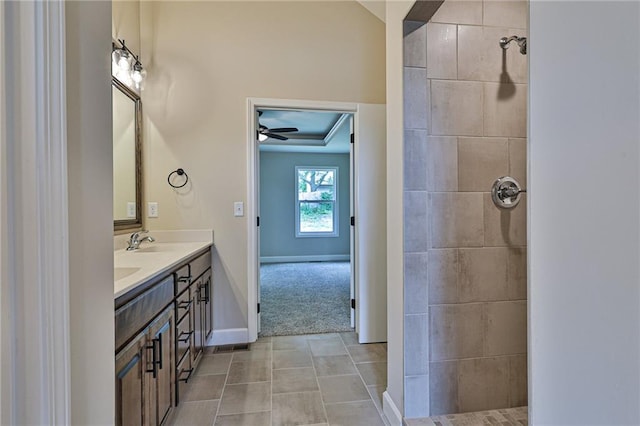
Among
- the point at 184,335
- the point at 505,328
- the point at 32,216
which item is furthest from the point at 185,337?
Answer: the point at 505,328

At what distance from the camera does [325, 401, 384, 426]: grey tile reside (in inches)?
64.8

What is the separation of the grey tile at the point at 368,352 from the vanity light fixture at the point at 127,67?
2.65 meters

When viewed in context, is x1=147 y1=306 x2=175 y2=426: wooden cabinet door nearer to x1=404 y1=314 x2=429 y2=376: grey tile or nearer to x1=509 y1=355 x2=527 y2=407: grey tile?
x1=404 y1=314 x2=429 y2=376: grey tile

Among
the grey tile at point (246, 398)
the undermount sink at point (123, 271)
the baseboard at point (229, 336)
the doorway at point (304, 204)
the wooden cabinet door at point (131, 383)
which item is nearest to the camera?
the wooden cabinet door at point (131, 383)

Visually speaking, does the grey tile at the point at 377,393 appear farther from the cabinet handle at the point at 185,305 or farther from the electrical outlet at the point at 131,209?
the electrical outlet at the point at 131,209

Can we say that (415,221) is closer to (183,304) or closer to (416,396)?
(416,396)

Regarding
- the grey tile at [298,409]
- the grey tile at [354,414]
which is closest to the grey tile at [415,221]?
the grey tile at [354,414]

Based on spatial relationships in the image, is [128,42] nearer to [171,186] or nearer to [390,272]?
[171,186]

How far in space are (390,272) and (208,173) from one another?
5.69ft

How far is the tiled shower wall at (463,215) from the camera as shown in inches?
59.7

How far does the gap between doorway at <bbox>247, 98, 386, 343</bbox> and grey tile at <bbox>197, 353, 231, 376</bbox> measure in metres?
0.31

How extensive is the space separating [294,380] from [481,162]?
70.1 inches

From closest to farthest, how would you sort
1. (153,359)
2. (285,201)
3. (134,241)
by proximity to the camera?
(153,359) → (134,241) → (285,201)

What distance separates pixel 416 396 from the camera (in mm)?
1523
